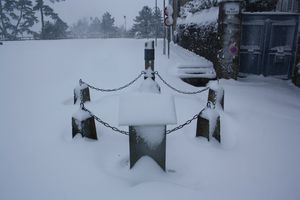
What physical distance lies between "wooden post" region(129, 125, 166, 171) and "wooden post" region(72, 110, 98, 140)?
128cm

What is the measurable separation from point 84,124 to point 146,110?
162 centimetres

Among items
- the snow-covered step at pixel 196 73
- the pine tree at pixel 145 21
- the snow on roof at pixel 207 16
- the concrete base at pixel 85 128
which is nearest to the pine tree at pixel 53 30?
the pine tree at pixel 145 21

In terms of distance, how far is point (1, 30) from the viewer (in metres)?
42.3

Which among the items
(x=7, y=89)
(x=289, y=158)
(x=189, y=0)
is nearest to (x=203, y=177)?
(x=289, y=158)

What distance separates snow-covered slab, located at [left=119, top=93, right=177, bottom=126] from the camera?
3.99m

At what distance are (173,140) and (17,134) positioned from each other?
10.6 feet

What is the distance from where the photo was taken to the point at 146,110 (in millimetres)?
4105

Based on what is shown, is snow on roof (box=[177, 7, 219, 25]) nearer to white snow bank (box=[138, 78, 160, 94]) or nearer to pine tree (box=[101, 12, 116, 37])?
white snow bank (box=[138, 78, 160, 94])

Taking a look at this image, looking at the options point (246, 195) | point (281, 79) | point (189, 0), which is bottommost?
point (246, 195)

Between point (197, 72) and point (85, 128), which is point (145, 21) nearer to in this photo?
point (197, 72)

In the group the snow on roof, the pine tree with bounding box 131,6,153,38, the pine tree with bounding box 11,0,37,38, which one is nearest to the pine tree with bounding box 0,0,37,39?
the pine tree with bounding box 11,0,37,38

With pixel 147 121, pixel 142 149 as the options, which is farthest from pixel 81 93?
pixel 147 121

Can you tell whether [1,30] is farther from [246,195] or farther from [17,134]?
[246,195]

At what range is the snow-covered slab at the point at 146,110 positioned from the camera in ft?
13.1
